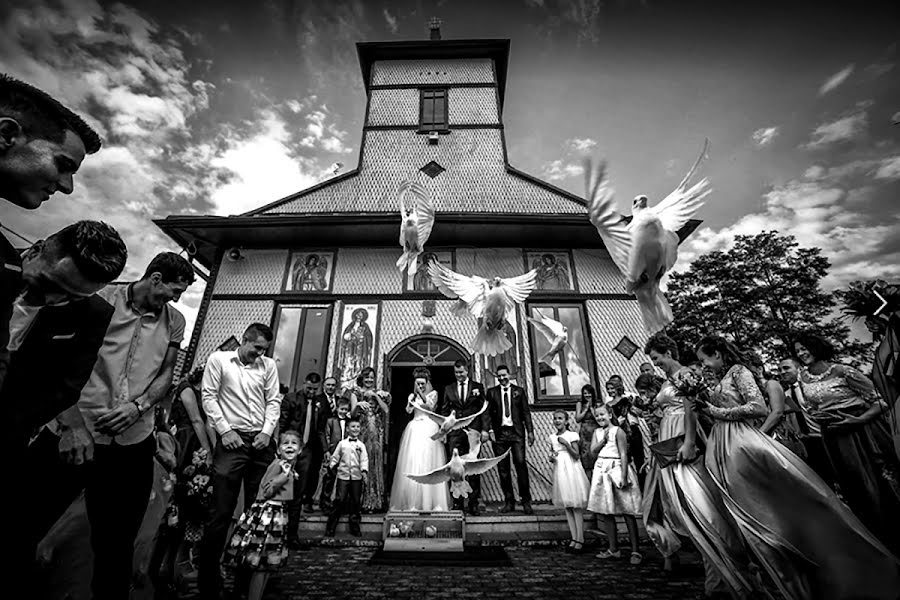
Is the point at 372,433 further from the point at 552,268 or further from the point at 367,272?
the point at 552,268

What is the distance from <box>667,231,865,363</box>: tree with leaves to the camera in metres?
19.9

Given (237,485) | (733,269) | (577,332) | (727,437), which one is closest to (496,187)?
(577,332)

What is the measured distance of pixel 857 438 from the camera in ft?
13.7

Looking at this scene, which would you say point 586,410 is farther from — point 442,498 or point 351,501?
point 351,501

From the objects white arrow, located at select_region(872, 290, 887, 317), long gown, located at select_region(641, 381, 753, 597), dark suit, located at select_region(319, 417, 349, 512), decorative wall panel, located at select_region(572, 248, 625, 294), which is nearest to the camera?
long gown, located at select_region(641, 381, 753, 597)

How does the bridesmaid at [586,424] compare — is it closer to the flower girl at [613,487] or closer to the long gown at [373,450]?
the flower girl at [613,487]

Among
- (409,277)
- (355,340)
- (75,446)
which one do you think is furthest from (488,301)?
(75,446)

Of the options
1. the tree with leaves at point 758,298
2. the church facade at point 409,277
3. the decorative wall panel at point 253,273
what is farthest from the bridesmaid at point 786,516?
the tree with leaves at point 758,298

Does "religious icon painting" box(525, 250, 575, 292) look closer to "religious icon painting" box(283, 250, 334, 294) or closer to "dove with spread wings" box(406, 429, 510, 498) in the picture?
"religious icon painting" box(283, 250, 334, 294)

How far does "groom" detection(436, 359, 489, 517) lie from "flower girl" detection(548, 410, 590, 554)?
1303 millimetres

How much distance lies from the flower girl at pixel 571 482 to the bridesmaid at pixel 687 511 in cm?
128

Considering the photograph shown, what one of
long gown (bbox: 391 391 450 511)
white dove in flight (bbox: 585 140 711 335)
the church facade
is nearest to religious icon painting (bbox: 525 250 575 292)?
the church facade

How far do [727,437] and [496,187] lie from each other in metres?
9.19

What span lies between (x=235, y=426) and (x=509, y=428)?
457 cm
